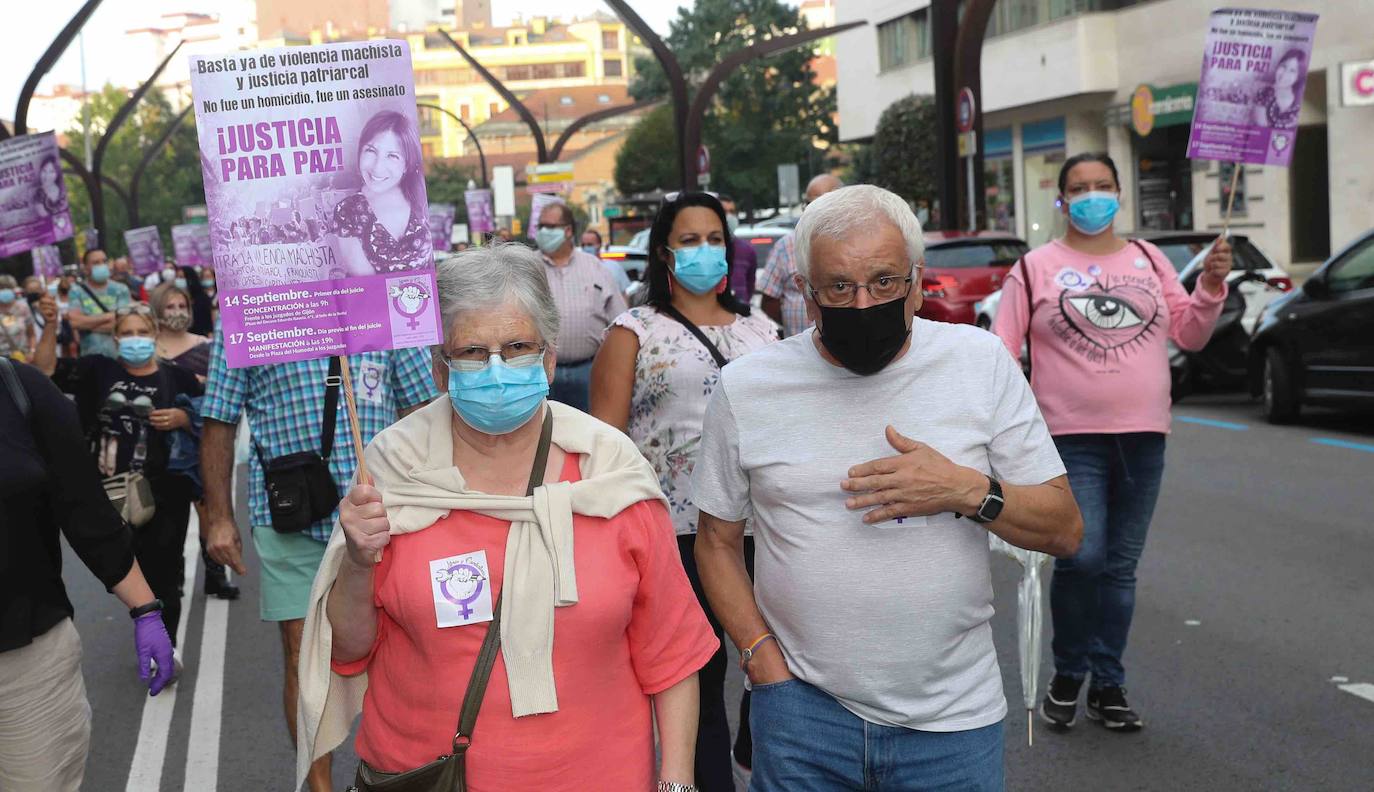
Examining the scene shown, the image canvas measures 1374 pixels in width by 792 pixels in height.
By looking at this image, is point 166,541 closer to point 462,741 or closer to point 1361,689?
point 1361,689

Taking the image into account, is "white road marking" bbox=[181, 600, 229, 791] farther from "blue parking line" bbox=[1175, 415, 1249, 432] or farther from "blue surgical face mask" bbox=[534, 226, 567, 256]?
"blue parking line" bbox=[1175, 415, 1249, 432]

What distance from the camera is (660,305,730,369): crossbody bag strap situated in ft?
16.0

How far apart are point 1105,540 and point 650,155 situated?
288ft

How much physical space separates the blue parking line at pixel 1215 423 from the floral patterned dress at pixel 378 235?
→ 1151 centimetres

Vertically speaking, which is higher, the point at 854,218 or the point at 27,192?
the point at 27,192

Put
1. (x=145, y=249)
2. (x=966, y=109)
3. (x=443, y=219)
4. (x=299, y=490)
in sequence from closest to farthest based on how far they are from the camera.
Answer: (x=299, y=490) → (x=966, y=109) → (x=443, y=219) → (x=145, y=249)

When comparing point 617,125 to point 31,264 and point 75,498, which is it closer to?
point 31,264

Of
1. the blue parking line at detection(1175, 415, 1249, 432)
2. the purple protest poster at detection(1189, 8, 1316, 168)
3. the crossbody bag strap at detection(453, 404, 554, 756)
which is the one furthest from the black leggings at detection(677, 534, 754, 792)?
the blue parking line at detection(1175, 415, 1249, 432)

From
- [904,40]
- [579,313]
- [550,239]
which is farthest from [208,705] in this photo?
[904,40]

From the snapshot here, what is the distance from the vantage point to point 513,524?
115 inches

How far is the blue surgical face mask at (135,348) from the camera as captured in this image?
8.00m

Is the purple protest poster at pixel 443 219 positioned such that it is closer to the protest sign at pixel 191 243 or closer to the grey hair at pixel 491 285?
the protest sign at pixel 191 243

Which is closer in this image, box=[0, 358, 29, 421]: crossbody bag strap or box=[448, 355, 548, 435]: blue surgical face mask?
box=[448, 355, 548, 435]: blue surgical face mask

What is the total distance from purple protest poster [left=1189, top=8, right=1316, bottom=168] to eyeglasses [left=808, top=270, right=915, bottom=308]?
14.8ft
